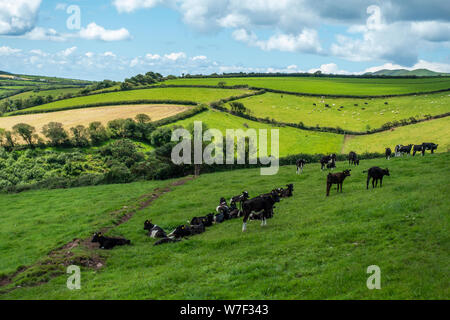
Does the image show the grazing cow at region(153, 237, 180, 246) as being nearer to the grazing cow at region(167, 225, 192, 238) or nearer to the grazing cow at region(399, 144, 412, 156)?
the grazing cow at region(167, 225, 192, 238)

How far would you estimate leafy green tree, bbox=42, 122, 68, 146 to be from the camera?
9344 cm

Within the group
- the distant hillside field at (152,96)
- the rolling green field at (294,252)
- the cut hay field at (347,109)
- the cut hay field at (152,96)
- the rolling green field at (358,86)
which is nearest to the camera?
the rolling green field at (294,252)

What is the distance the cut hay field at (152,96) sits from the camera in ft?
438

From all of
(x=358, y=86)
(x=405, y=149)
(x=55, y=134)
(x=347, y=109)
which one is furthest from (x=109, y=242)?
(x=358, y=86)

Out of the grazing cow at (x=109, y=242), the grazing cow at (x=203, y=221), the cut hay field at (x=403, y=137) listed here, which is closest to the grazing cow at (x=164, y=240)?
the grazing cow at (x=109, y=242)

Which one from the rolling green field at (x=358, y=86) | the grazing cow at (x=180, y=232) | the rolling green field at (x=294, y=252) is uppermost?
the rolling green field at (x=358, y=86)

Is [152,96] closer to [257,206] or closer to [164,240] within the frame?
[164,240]

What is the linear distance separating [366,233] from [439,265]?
426cm

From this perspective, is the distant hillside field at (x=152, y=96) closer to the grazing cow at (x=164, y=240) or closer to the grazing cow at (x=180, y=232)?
the grazing cow at (x=180, y=232)

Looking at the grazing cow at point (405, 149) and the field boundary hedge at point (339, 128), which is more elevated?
the field boundary hedge at point (339, 128)

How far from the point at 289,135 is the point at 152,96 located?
70195mm

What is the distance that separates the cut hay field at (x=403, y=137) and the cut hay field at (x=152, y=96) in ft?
205

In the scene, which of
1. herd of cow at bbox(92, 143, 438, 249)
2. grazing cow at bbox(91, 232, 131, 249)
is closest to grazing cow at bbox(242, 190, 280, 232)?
herd of cow at bbox(92, 143, 438, 249)
